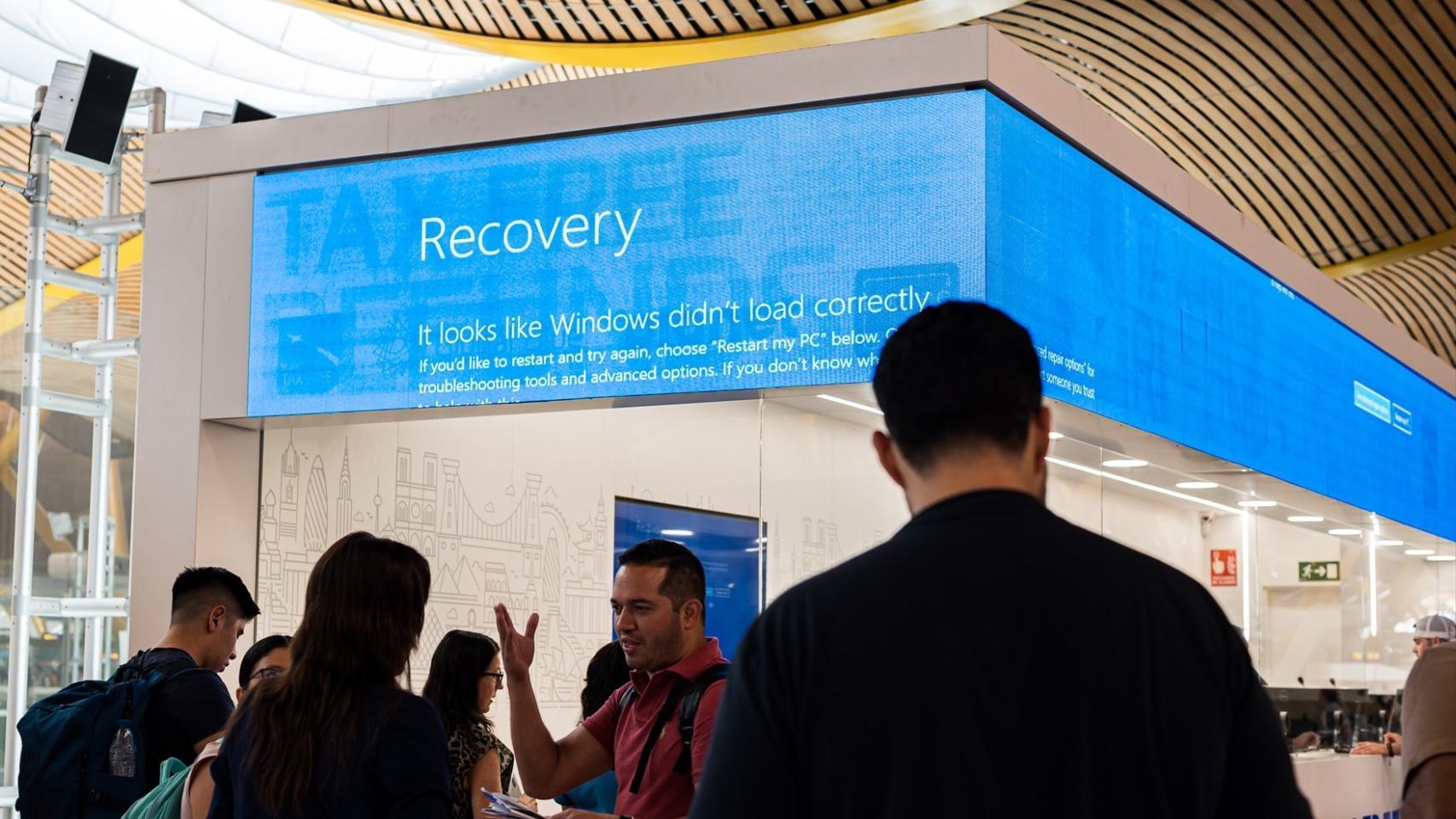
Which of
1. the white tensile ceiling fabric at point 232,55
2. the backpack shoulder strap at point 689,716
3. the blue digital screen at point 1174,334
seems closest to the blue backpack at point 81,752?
the backpack shoulder strap at point 689,716

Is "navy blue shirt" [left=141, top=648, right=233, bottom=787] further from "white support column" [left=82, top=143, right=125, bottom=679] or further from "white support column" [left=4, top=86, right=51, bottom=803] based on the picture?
"white support column" [left=82, top=143, right=125, bottom=679]

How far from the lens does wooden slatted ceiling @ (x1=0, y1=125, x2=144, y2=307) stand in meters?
15.4

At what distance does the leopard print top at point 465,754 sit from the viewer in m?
4.05

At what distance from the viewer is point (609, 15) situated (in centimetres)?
1220

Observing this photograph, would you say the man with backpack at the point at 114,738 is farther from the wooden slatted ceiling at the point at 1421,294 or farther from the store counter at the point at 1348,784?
the wooden slatted ceiling at the point at 1421,294

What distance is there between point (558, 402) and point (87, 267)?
12906mm

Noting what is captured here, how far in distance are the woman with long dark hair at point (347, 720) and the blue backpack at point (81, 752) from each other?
4.43 ft

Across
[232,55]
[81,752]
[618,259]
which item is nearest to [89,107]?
[618,259]

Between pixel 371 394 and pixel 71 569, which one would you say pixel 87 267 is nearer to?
pixel 71 569

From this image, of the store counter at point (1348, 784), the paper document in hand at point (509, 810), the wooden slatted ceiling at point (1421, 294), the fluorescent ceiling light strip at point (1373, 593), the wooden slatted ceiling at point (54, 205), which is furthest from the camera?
the wooden slatted ceiling at point (1421, 294)

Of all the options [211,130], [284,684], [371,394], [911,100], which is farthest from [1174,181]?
[284,684]

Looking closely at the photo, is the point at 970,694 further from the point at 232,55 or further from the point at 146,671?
the point at 232,55

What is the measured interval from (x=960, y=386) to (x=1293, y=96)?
1225 centimetres

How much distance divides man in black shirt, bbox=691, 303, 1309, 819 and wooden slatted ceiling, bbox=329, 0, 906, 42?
10.2m
